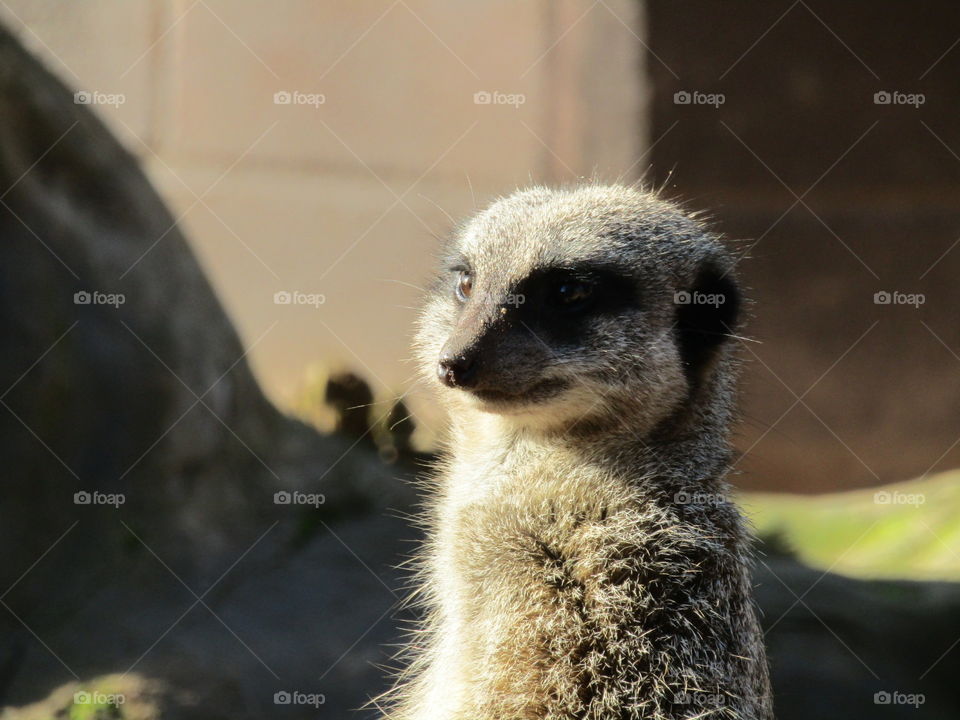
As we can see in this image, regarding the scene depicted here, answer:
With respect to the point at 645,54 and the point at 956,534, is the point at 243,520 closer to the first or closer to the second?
the point at 645,54

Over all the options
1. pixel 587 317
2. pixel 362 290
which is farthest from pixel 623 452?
pixel 362 290

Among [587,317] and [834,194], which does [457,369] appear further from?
[834,194]

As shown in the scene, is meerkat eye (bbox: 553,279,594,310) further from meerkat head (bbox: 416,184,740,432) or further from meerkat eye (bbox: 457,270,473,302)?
meerkat eye (bbox: 457,270,473,302)

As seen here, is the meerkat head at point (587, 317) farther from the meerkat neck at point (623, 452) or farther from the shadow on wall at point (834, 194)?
the shadow on wall at point (834, 194)

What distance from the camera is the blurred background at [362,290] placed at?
3.94 metres

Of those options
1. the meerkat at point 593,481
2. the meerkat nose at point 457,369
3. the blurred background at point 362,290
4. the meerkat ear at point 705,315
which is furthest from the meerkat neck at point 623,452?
the blurred background at point 362,290

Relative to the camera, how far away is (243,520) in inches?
169

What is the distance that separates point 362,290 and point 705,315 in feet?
7.69

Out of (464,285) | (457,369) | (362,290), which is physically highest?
(362,290)

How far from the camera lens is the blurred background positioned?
394cm

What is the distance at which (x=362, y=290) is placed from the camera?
4.30m

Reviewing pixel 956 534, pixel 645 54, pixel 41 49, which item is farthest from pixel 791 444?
pixel 41 49

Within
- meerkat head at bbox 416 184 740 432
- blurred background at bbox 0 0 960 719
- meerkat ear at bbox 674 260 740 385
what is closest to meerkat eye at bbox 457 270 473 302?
meerkat head at bbox 416 184 740 432

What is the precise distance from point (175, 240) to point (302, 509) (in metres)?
1.39
